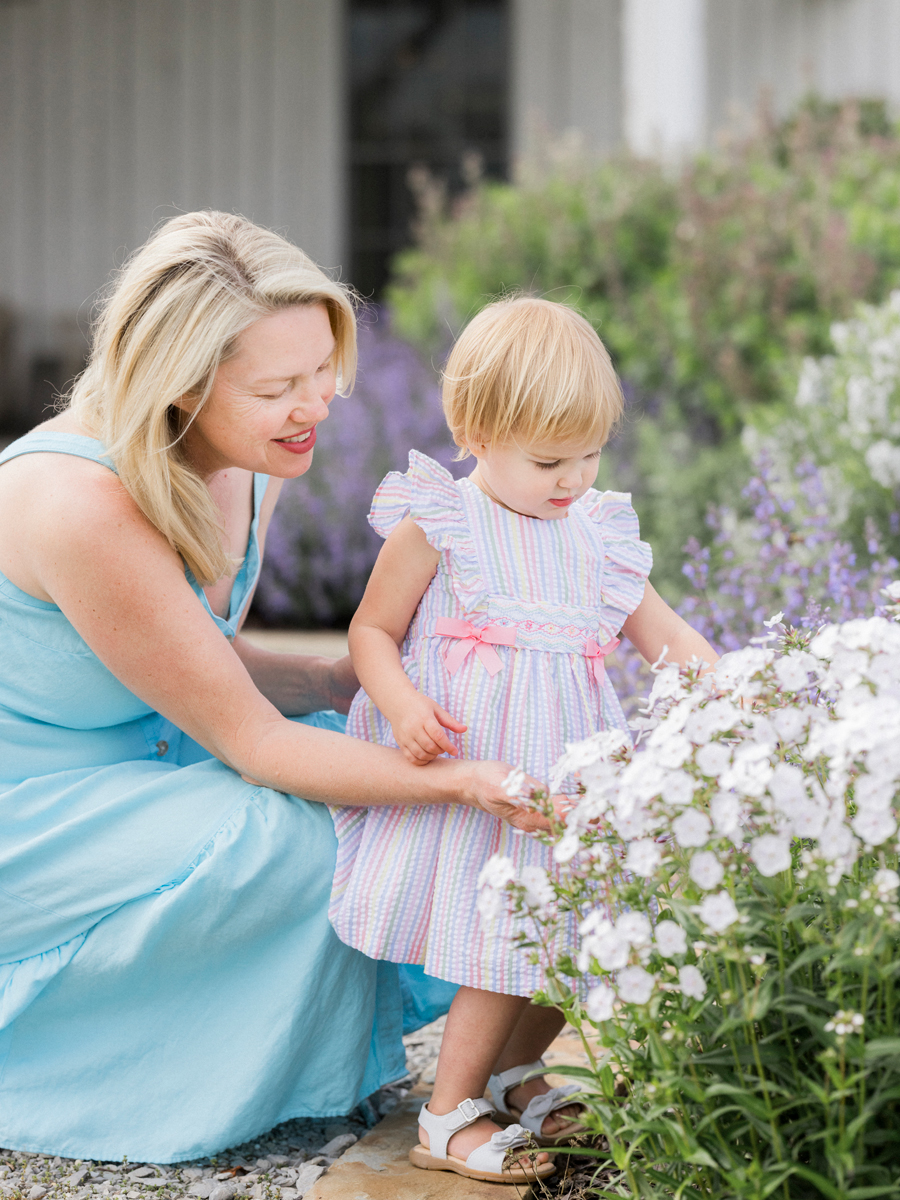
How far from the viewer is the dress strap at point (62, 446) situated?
1842 millimetres

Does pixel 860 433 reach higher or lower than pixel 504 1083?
higher

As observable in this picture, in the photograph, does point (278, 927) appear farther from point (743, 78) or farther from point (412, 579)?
point (743, 78)

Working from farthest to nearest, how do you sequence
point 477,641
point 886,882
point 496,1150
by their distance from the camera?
point 477,641 → point 496,1150 → point 886,882

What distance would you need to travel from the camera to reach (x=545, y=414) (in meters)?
1.67

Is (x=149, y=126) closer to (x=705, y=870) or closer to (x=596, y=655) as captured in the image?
(x=596, y=655)

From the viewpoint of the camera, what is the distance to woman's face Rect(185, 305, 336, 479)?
1.78 m

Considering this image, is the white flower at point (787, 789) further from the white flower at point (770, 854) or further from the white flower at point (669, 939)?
the white flower at point (669, 939)

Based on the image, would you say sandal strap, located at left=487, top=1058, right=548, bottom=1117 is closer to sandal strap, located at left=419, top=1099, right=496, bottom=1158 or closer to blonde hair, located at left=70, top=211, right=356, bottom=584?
sandal strap, located at left=419, top=1099, right=496, bottom=1158

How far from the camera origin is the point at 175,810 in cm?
182

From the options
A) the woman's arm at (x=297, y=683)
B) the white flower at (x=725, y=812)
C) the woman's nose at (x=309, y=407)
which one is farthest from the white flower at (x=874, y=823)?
the woman's arm at (x=297, y=683)

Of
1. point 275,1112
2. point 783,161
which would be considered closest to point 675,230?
point 783,161

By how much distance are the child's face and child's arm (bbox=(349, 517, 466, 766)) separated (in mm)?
139

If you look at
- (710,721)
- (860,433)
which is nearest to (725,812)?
(710,721)

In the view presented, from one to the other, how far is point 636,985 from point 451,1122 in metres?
0.65
